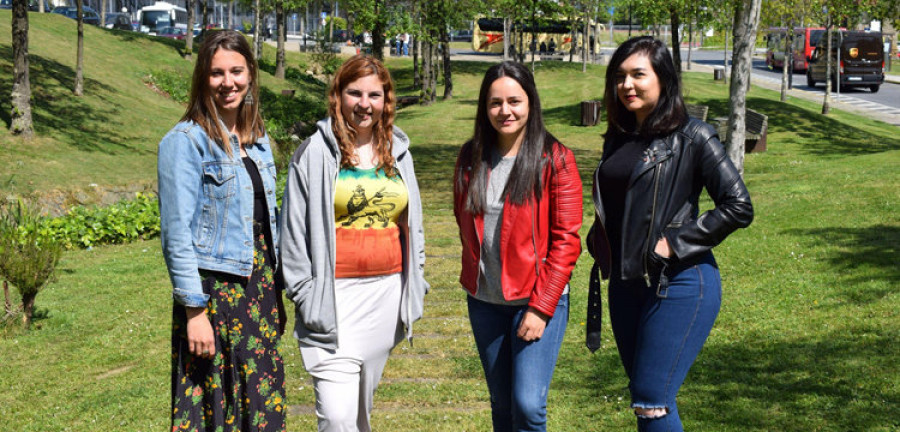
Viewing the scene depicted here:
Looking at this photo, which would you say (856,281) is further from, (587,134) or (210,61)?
(587,134)

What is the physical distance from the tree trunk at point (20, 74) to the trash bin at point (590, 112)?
15.5m

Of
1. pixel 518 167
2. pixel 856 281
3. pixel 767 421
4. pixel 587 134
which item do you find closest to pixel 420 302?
pixel 518 167

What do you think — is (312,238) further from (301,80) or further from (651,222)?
(301,80)

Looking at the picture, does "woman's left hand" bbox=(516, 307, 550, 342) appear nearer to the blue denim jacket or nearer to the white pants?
the white pants

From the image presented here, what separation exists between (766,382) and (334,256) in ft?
12.1

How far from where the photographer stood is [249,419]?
3748mm

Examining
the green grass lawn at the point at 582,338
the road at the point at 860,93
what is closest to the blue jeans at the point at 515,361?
the green grass lawn at the point at 582,338

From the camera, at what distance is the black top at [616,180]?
12.0ft

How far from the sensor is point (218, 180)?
12.1 feet

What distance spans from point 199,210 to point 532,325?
4.61ft

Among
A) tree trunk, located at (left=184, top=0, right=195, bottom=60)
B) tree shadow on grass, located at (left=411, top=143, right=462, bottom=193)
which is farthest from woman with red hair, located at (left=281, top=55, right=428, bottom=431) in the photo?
tree trunk, located at (left=184, top=0, right=195, bottom=60)

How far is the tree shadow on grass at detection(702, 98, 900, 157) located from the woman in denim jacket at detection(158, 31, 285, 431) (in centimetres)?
1921

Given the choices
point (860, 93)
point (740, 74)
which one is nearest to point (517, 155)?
point (740, 74)

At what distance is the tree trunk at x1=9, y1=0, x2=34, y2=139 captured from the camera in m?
15.3
